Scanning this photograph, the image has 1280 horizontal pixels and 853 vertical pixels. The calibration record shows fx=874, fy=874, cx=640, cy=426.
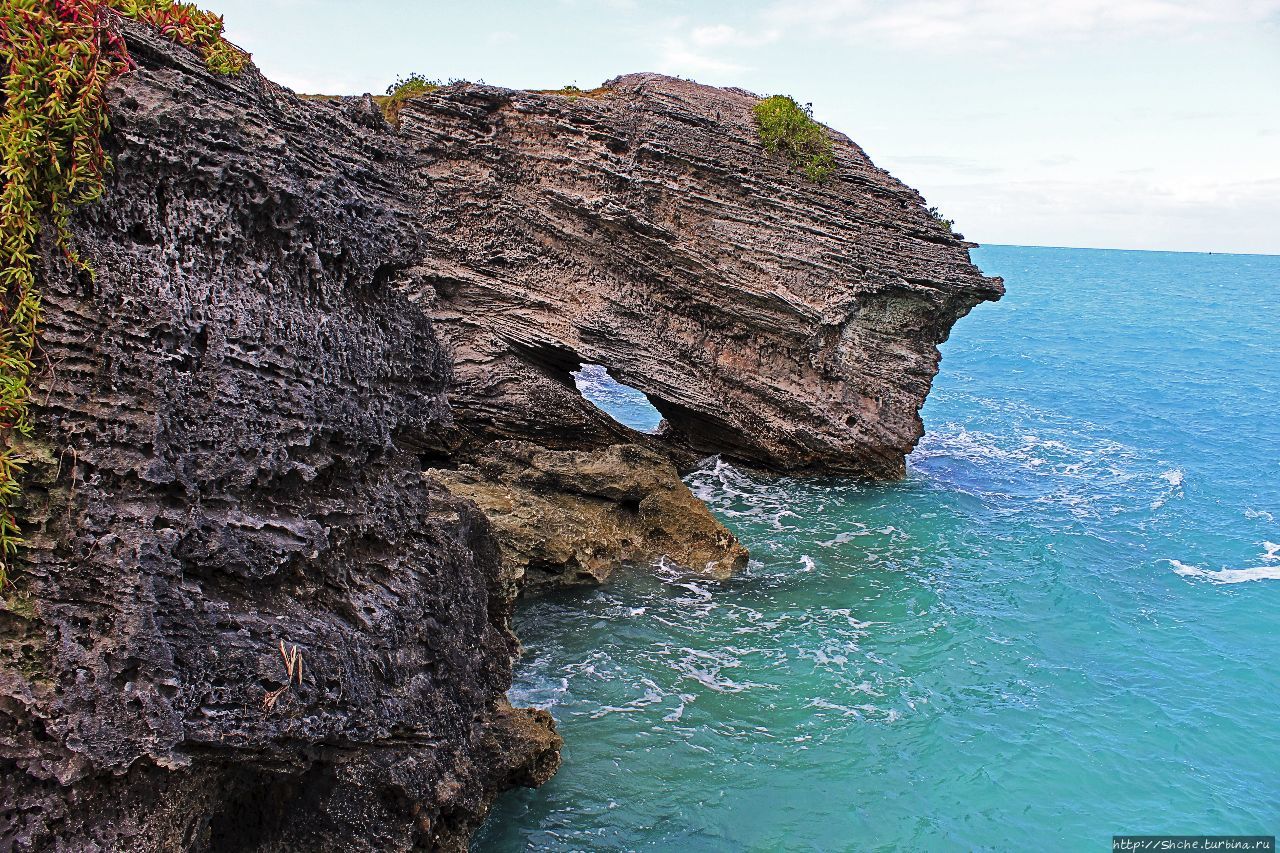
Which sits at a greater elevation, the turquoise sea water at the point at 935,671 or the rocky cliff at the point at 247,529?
the rocky cliff at the point at 247,529

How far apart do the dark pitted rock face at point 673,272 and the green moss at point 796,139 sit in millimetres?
376

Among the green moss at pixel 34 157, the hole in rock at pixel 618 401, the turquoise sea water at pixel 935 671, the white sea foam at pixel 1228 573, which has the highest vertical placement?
the green moss at pixel 34 157

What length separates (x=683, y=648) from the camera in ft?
58.5

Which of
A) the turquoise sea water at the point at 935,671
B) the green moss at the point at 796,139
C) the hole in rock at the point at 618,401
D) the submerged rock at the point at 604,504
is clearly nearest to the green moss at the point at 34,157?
the turquoise sea water at the point at 935,671

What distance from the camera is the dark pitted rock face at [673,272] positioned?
23672mm

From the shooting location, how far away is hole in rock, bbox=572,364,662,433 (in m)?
35.5

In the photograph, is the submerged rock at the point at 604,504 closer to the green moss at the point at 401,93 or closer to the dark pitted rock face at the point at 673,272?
the dark pitted rock face at the point at 673,272

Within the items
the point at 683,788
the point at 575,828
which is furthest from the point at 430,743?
the point at 683,788

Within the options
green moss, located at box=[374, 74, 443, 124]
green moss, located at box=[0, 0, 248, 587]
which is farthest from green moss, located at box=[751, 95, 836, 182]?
green moss, located at box=[0, 0, 248, 587]

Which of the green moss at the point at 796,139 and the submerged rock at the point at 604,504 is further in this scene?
the green moss at the point at 796,139

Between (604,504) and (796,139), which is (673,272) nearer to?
(796,139)

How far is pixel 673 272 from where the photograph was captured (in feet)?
80.9

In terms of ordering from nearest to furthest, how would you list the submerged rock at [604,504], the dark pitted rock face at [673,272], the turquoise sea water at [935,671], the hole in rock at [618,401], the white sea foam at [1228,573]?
the turquoise sea water at [935,671] → the submerged rock at [604,504] → the white sea foam at [1228,573] → the dark pitted rock face at [673,272] → the hole in rock at [618,401]

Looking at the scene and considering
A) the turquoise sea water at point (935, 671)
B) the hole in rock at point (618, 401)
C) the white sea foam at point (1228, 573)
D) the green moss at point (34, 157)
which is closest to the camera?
the green moss at point (34, 157)
